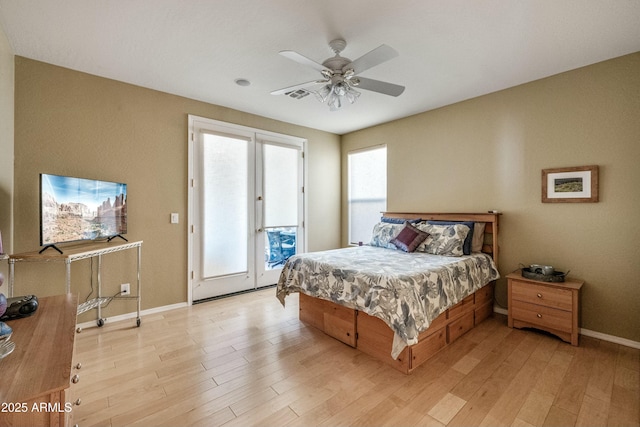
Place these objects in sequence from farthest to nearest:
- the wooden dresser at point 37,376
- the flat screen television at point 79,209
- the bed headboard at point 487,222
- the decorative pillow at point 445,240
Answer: the bed headboard at point 487,222
the decorative pillow at point 445,240
the flat screen television at point 79,209
the wooden dresser at point 37,376

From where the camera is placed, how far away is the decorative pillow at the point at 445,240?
311cm

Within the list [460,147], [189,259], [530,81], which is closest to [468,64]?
[530,81]

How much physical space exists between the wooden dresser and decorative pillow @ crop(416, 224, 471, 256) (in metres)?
3.10

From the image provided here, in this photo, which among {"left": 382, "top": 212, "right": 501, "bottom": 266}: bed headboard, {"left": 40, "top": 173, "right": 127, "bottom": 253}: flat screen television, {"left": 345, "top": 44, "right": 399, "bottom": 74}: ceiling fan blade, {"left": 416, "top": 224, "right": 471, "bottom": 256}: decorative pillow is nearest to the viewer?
{"left": 345, "top": 44, "right": 399, "bottom": 74}: ceiling fan blade

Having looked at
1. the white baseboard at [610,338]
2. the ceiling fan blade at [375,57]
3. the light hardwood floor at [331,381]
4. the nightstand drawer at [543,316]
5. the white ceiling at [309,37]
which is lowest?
the light hardwood floor at [331,381]

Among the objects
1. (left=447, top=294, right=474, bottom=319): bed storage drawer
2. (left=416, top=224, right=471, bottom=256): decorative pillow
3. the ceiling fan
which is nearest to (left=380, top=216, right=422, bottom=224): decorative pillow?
(left=416, top=224, right=471, bottom=256): decorative pillow

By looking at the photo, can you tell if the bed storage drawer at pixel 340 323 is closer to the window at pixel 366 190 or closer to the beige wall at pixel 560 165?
the beige wall at pixel 560 165

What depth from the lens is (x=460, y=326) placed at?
268 cm

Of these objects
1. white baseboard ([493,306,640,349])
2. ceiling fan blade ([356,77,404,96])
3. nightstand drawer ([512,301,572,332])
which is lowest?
white baseboard ([493,306,640,349])

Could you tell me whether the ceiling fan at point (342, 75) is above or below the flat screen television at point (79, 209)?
above

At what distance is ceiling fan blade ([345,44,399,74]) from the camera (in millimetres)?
→ 1855

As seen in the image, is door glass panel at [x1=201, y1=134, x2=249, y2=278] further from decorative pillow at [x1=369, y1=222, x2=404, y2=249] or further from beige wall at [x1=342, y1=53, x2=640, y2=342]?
beige wall at [x1=342, y1=53, x2=640, y2=342]

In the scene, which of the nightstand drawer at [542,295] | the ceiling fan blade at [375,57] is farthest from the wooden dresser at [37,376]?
the nightstand drawer at [542,295]

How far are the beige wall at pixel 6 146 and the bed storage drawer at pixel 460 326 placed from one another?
3731mm
